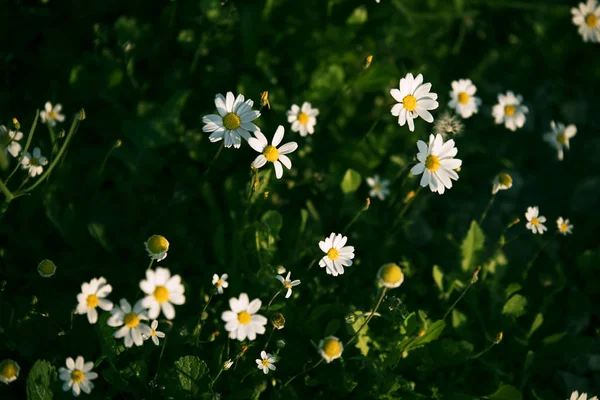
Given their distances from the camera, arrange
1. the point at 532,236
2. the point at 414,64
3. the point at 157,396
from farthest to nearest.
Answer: the point at 414,64 → the point at 532,236 → the point at 157,396

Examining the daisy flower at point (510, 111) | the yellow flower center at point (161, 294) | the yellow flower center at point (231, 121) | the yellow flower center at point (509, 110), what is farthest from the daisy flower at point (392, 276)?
the yellow flower center at point (509, 110)

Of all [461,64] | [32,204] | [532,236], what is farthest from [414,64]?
[32,204]

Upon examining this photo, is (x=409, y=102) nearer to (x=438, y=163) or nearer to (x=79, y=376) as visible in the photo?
(x=438, y=163)

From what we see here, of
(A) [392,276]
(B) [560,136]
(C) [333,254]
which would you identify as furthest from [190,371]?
(B) [560,136]

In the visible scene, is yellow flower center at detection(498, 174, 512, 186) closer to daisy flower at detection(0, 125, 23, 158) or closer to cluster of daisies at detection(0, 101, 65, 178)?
cluster of daisies at detection(0, 101, 65, 178)

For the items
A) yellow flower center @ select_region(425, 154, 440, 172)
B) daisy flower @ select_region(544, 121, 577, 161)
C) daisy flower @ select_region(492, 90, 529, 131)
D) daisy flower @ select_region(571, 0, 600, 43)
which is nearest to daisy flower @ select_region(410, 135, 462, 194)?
yellow flower center @ select_region(425, 154, 440, 172)

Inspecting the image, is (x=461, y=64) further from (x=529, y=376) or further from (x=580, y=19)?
(x=529, y=376)
